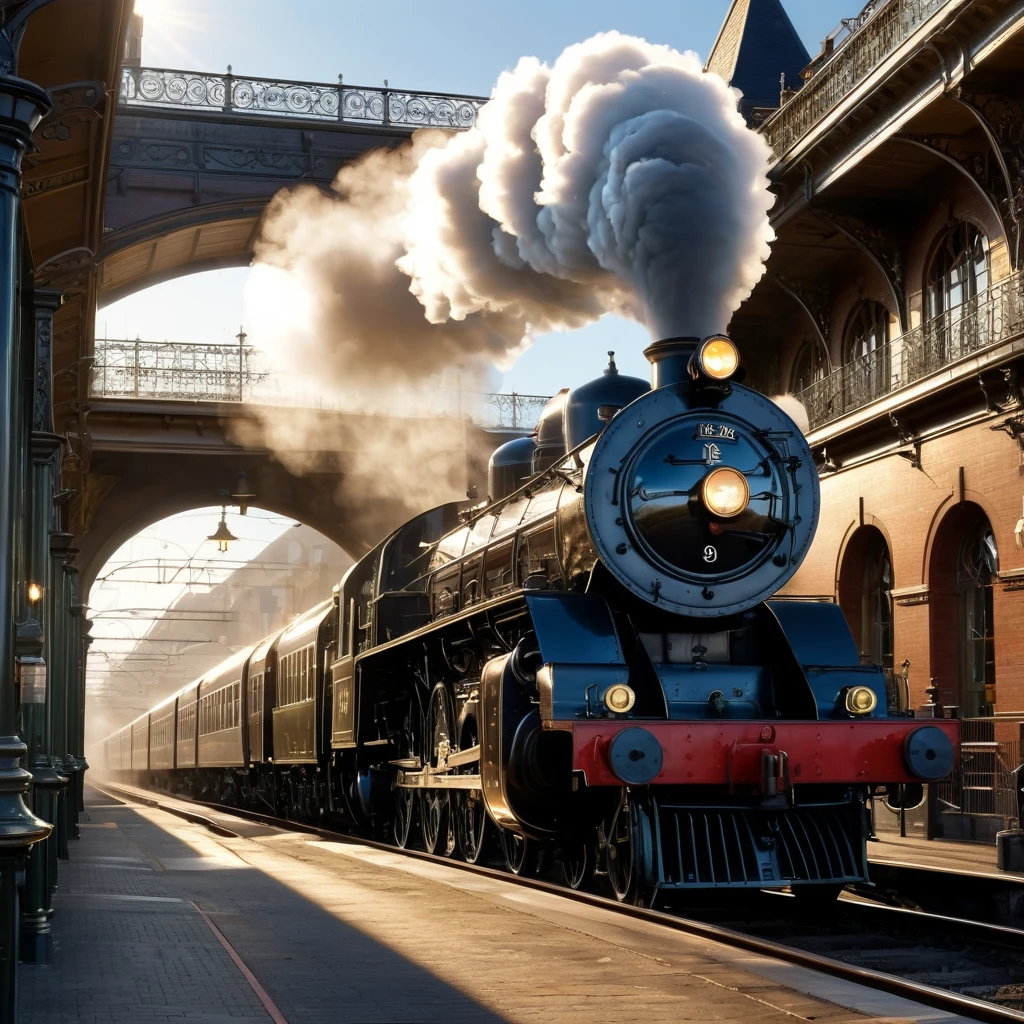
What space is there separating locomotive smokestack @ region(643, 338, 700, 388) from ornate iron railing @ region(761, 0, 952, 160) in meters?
7.75

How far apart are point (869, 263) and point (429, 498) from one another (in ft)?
27.4

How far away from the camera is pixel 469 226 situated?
44.0 ft

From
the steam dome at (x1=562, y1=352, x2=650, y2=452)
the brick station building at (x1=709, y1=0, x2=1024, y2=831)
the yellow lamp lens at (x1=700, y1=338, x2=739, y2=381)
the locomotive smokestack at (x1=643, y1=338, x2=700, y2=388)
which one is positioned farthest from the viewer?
the brick station building at (x1=709, y1=0, x2=1024, y2=831)

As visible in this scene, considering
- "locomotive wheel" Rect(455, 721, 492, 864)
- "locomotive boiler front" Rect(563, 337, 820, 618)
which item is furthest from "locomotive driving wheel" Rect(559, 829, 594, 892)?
"locomotive boiler front" Rect(563, 337, 820, 618)

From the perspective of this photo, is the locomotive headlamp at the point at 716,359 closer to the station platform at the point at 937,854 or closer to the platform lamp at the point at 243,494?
the station platform at the point at 937,854

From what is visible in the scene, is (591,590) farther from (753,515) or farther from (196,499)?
(196,499)

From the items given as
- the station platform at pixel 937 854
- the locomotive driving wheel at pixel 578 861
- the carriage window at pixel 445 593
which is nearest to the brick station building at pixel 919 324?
the station platform at pixel 937 854

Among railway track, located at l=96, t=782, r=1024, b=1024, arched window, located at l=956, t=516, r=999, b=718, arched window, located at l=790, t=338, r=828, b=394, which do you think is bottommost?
railway track, located at l=96, t=782, r=1024, b=1024

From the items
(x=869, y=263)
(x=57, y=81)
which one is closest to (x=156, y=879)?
(x=57, y=81)

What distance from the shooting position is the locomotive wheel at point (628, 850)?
834 cm

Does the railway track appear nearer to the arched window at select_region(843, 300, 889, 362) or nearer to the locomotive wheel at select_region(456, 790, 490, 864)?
the locomotive wheel at select_region(456, 790, 490, 864)

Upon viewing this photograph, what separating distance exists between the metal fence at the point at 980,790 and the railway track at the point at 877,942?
18.4ft

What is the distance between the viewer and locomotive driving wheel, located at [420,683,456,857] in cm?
1180

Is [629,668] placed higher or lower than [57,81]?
lower
